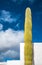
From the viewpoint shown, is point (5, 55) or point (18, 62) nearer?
point (18, 62)

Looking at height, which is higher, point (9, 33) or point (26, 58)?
point (9, 33)

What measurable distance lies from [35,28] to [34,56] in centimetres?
467

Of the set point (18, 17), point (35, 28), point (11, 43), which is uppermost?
point (18, 17)

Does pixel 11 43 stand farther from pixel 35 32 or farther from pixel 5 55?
pixel 35 32

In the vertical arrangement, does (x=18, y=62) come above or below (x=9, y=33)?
below

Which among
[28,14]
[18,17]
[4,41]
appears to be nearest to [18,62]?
[28,14]

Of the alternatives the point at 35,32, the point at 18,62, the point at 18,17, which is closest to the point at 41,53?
the point at 18,62

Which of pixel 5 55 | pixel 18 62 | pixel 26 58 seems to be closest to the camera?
pixel 26 58

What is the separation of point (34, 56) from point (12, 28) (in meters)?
5.19

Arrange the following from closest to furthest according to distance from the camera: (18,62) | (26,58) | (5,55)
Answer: (26,58) → (18,62) → (5,55)

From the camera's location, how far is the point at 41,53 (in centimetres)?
1120

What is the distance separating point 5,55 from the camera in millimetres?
15477

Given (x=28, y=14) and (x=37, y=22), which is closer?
(x=28, y=14)

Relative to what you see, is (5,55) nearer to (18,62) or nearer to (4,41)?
(4,41)
